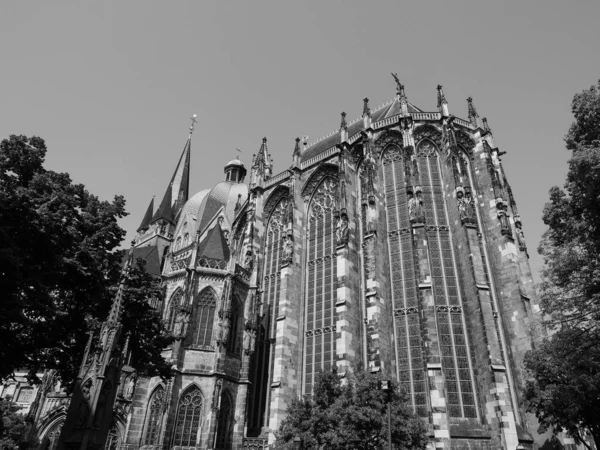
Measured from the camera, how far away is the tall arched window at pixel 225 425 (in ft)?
69.4

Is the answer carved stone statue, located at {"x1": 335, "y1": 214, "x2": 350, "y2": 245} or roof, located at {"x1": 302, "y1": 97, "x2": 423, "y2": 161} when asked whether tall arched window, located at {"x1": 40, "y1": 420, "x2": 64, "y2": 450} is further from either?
roof, located at {"x1": 302, "y1": 97, "x2": 423, "y2": 161}

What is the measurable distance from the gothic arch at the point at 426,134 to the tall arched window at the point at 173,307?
1639 cm

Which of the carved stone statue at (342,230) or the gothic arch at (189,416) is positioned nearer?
the gothic arch at (189,416)

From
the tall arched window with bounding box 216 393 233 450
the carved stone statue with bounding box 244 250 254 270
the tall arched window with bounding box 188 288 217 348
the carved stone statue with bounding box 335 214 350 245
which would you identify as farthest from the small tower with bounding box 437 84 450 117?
the tall arched window with bounding box 216 393 233 450

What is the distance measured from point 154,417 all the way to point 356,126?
2344cm

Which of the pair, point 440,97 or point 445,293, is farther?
point 440,97

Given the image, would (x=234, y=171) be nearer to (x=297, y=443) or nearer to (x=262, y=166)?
(x=262, y=166)

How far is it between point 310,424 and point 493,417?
694cm

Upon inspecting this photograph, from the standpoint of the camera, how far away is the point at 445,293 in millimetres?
19109

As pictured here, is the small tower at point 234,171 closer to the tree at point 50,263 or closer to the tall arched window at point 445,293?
the tall arched window at point 445,293

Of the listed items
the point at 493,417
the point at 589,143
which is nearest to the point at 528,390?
the point at 493,417

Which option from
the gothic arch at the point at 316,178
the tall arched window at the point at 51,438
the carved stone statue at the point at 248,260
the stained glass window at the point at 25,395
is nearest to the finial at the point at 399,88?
the gothic arch at the point at 316,178

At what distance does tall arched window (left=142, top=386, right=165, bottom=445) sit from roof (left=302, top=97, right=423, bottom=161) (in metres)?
18.9

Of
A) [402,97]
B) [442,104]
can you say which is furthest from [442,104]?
[402,97]
